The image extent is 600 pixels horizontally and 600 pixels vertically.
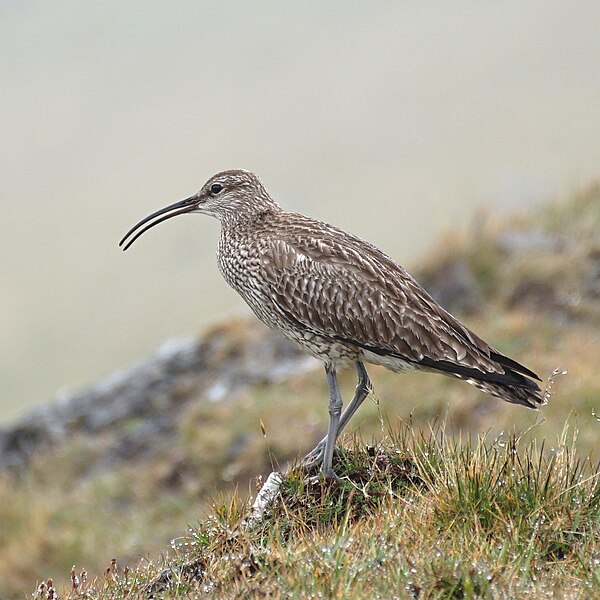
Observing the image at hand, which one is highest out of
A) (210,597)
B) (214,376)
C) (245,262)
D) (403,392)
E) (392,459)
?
(214,376)

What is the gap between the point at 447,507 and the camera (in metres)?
5.27

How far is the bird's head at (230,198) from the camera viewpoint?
24.4 ft

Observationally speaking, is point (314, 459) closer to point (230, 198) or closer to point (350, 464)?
point (350, 464)

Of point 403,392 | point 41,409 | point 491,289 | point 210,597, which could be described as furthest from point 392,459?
point 41,409

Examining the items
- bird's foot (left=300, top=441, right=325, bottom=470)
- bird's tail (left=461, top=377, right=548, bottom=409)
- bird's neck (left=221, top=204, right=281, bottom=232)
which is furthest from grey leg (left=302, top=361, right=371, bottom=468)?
bird's neck (left=221, top=204, right=281, bottom=232)

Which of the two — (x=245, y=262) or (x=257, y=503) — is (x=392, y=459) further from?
(x=245, y=262)

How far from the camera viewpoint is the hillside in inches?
191

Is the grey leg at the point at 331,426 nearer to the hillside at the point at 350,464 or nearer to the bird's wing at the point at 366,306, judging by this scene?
the hillside at the point at 350,464

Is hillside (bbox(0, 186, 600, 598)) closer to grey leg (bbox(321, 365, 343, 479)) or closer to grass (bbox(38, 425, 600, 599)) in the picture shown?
grass (bbox(38, 425, 600, 599))

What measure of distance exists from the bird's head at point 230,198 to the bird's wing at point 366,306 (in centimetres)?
68

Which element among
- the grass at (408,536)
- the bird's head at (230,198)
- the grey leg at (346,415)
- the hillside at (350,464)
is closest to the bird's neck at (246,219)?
the bird's head at (230,198)

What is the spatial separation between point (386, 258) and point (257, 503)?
1870 mm

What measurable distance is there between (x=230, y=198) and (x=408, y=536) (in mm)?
3252

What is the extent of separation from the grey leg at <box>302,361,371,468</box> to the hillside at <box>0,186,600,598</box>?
0.18m
